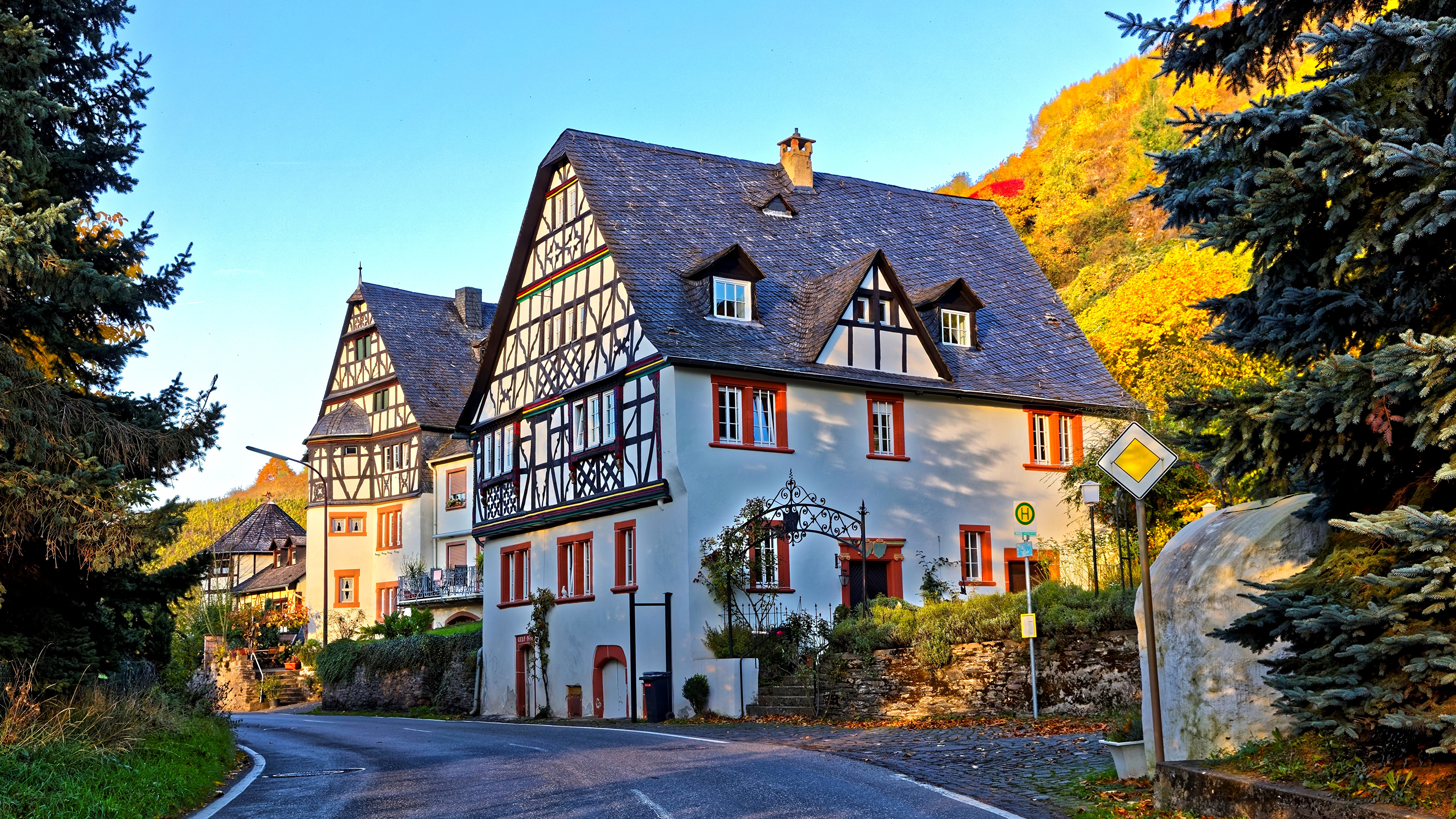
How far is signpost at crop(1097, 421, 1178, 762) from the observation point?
999 cm

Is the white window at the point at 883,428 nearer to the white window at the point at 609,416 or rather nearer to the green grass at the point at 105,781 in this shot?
the white window at the point at 609,416

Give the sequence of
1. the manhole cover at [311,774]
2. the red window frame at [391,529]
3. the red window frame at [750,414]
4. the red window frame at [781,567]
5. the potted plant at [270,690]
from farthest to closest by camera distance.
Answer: the red window frame at [391,529], the potted plant at [270,690], the red window frame at [750,414], the red window frame at [781,567], the manhole cover at [311,774]

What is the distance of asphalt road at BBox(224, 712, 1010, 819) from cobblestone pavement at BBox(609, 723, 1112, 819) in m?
0.39

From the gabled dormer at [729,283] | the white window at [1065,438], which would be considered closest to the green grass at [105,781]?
the gabled dormer at [729,283]

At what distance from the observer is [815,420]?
27.9 meters

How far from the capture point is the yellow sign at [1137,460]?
34.5ft

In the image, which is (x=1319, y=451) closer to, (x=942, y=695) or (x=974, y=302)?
(x=942, y=695)

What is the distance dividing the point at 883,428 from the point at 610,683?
8.08 metres

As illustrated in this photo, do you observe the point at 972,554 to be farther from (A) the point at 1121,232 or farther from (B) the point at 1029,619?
(A) the point at 1121,232

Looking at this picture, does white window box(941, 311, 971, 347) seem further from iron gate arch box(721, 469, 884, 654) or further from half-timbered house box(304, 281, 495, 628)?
half-timbered house box(304, 281, 495, 628)

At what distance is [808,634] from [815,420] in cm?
518

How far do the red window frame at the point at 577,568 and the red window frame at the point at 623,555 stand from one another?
3.35 ft

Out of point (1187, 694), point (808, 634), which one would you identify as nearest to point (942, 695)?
point (808, 634)

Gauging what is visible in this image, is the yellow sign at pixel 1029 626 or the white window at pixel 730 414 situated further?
the white window at pixel 730 414
